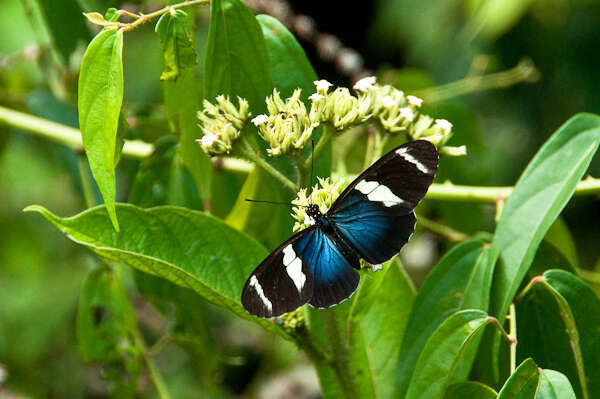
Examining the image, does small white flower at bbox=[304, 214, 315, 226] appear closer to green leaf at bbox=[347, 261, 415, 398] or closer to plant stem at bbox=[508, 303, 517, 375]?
green leaf at bbox=[347, 261, 415, 398]

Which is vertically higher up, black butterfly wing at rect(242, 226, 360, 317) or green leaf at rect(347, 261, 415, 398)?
black butterfly wing at rect(242, 226, 360, 317)

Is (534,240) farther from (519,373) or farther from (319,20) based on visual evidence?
(319,20)

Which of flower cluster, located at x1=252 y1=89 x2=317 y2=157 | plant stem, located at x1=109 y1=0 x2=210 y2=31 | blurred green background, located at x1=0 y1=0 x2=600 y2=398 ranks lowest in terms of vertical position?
blurred green background, located at x1=0 y1=0 x2=600 y2=398

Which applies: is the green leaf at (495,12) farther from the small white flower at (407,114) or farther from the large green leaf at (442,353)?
the large green leaf at (442,353)

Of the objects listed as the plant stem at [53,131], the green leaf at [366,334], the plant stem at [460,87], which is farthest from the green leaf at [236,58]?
the plant stem at [460,87]

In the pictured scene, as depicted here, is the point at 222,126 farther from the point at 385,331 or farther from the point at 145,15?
the point at 385,331

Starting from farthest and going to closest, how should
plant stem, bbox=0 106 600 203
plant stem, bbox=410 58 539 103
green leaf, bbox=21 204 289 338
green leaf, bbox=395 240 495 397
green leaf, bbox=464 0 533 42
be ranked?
green leaf, bbox=464 0 533 42, plant stem, bbox=410 58 539 103, plant stem, bbox=0 106 600 203, green leaf, bbox=395 240 495 397, green leaf, bbox=21 204 289 338

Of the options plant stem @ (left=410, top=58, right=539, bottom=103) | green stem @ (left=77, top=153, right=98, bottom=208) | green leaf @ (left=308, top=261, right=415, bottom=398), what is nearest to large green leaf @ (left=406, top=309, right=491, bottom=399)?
green leaf @ (left=308, top=261, right=415, bottom=398)

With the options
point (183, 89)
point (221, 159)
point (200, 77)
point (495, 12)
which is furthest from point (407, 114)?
point (200, 77)
